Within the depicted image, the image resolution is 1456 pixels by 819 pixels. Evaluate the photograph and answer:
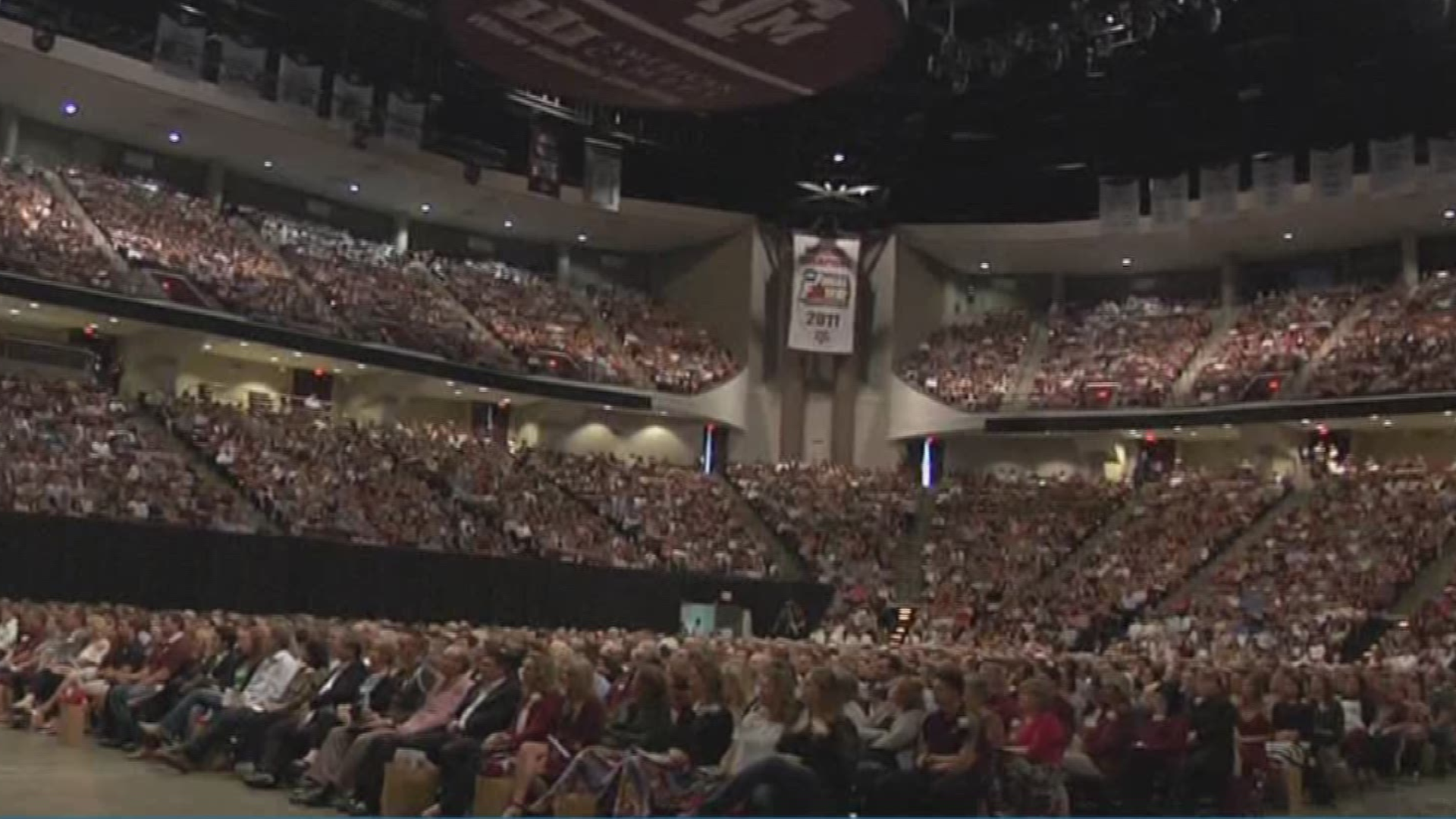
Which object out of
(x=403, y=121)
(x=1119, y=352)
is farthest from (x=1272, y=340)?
(x=403, y=121)

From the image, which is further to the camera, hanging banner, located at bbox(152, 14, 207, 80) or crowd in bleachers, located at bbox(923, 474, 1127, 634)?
crowd in bleachers, located at bbox(923, 474, 1127, 634)

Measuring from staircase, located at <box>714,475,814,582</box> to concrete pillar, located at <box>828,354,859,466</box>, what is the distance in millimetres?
4789

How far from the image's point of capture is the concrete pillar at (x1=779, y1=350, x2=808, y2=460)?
4425 cm

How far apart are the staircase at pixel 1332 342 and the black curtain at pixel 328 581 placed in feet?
44.8

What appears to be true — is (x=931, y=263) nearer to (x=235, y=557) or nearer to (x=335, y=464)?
(x=335, y=464)

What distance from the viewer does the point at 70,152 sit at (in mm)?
35688

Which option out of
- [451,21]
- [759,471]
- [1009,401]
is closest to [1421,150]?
[1009,401]

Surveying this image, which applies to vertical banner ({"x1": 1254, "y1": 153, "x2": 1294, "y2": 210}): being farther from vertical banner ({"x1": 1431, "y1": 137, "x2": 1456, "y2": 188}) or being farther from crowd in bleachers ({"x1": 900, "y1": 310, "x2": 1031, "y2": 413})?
crowd in bleachers ({"x1": 900, "y1": 310, "x2": 1031, "y2": 413})

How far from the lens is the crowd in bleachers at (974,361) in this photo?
42.2m

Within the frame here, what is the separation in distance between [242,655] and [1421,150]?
3130 cm

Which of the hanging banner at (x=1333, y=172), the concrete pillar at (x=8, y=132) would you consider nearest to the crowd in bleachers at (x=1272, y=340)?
the hanging banner at (x=1333, y=172)

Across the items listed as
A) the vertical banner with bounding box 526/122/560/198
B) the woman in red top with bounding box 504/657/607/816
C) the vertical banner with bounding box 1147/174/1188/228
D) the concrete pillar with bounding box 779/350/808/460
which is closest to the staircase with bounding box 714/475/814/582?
the concrete pillar with bounding box 779/350/808/460

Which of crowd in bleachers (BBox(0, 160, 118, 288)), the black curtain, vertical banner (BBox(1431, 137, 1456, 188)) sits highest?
vertical banner (BBox(1431, 137, 1456, 188))

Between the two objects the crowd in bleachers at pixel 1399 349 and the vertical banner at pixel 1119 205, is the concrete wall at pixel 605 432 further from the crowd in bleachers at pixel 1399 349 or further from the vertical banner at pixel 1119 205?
the crowd in bleachers at pixel 1399 349
